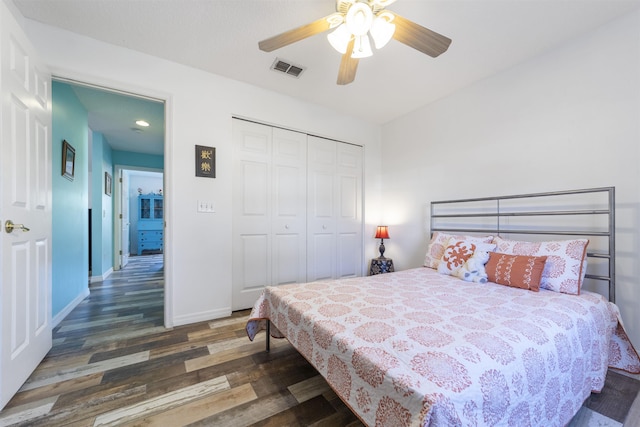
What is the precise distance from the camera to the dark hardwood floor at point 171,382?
1275 mm

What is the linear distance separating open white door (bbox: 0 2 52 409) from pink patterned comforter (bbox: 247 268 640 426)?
4.34 feet

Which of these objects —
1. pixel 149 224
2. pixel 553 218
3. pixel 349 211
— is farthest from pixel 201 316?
pixel 149 224

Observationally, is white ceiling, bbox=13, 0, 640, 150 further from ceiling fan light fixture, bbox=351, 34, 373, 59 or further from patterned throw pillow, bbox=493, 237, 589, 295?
patterned throw pillow, bbox=493, 237, 589, 295

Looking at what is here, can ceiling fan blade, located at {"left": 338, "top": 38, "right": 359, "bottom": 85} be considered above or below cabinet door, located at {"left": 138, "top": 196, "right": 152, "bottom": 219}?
above

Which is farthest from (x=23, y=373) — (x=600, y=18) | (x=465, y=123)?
(x=600, y=18)

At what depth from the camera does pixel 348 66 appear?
177cm

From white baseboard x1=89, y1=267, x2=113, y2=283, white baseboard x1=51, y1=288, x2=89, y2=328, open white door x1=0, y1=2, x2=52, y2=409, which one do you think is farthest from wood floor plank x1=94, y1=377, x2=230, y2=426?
white baseboard x1=89, y1=267, x2=113, y2=283

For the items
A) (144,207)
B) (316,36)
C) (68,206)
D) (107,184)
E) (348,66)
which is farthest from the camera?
(144,207)

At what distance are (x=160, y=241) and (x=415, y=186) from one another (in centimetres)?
748

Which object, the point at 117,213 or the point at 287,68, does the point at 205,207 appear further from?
the point at 117,213

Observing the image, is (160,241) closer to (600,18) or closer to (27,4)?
(27,4)

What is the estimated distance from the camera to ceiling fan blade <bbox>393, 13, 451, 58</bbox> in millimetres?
1440

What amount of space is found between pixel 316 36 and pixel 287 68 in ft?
1.79

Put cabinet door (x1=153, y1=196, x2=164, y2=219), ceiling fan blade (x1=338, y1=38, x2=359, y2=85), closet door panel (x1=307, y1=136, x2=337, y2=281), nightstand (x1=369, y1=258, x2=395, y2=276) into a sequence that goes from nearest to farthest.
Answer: ceiling fan blade (x1=338, y1=38, x2=359, y2=85) < closet door panel (x1=307, y1=136, x2=337, y2=281) < nightstand (x1=369, y1=258, x2=395, y2=276) < cabinet door (x1=153, y1=196, x2=164, y2=219)
